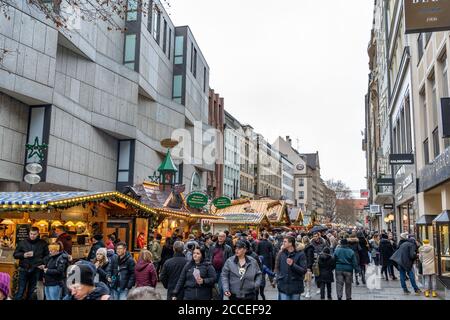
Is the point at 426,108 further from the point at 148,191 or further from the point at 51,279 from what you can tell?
the point at 51,279

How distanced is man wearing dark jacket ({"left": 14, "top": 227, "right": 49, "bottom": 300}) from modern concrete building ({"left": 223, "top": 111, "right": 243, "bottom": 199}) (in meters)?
54.9

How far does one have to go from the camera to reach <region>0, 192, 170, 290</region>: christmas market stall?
43.2 ft

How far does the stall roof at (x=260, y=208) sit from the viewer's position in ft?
101

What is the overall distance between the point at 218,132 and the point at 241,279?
54.4 metres

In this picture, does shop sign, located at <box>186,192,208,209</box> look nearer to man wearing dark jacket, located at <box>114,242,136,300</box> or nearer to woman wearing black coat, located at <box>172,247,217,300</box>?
man wearing dark jacket, located at <box>114,242,136,300</box>

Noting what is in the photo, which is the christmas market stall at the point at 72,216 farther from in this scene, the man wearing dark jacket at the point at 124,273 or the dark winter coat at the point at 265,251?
the dark winter coat at the point at 265,251

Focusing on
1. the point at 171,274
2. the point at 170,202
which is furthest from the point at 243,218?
the point at 171,274

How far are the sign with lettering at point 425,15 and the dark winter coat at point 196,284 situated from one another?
9292 millimetres

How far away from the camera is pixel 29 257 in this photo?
425 inches

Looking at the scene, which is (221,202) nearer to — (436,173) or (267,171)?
(436,173)

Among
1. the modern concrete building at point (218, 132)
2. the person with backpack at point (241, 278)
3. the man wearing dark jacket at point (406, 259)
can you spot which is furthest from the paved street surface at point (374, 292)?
the modern concrete building at point (218, 132)

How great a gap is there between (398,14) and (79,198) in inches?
840

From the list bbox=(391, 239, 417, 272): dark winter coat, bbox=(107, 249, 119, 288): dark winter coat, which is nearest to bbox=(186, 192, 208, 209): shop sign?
bbox=(391, 239, 417, 272): dark winter coat
